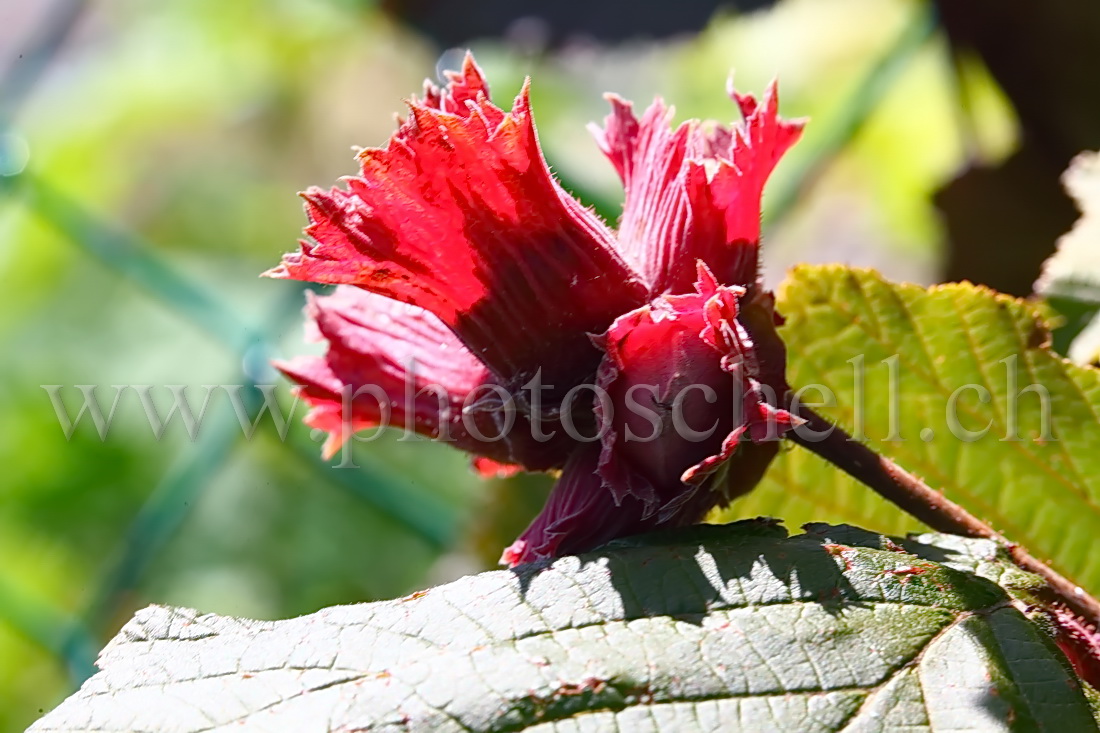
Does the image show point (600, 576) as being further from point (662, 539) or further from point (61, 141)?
point (61, 141)

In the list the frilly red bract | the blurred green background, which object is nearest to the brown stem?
the frilly red bract

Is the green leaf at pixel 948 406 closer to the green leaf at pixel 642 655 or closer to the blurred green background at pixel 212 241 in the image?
the green leaf at pixel 642 655

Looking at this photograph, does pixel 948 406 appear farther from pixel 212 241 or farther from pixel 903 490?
pixel 212 241

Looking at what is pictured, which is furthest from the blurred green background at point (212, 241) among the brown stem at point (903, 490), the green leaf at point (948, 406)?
the brown stem at point (903, 490)

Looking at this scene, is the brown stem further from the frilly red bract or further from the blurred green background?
the blurred green background

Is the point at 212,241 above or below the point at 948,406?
above

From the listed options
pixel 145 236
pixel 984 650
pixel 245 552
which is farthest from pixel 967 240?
pixel 145 236

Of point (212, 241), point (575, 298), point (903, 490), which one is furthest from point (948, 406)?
point (212, 241)
